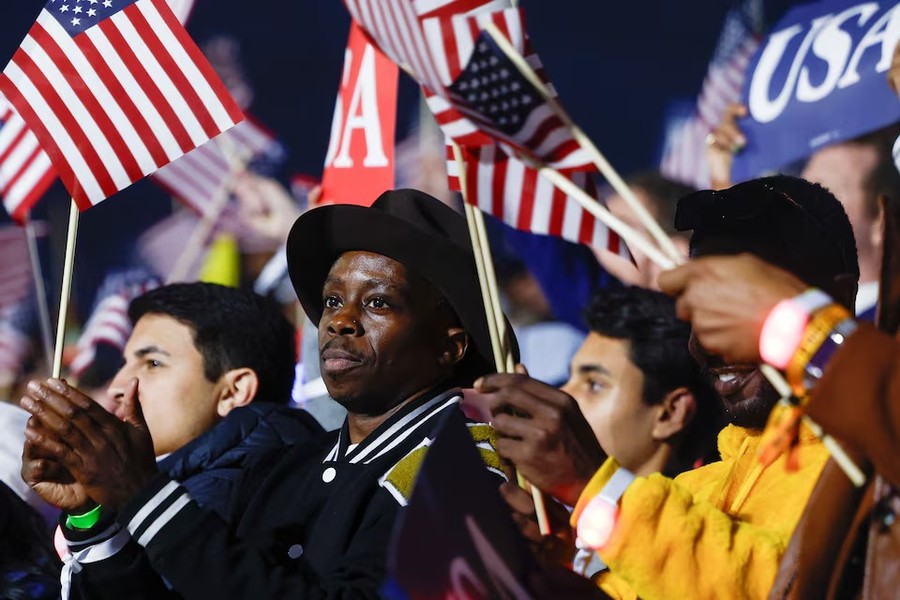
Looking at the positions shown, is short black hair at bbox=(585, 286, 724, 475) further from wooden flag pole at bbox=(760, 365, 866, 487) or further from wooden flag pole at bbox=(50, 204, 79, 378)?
wooden flag pole at bbox=(760, 365, 866, 487)

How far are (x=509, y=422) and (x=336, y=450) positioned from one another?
114cm

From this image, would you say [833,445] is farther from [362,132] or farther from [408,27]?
[362,132]

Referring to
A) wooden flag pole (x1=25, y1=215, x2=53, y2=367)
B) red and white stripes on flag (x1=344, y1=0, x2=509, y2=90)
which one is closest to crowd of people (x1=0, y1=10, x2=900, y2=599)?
red and white stripes on flag (x1=344, y1=0, x2=509, y2=90)

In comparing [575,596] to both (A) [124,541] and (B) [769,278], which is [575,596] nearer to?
(B) [769,278]

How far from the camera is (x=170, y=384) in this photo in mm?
4398

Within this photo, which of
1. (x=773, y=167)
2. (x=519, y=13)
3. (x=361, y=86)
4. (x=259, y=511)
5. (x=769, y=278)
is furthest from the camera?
(x=773, y=167)

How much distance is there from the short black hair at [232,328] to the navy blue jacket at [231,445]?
295 millimetres

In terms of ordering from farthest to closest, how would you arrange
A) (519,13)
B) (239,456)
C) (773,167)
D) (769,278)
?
1. (773,167)
2. (239,456)
3. (519,13)
4. (769,278)

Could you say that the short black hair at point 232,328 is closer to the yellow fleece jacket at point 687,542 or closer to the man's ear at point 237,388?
the man's ear at point 237,388

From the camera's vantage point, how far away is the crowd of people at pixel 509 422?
2.07 meters

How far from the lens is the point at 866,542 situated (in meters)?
2.13

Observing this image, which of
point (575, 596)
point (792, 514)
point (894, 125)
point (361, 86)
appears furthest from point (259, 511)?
point (894, 125)

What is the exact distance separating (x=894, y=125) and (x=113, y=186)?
286 centimetres

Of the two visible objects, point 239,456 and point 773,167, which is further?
point 773,167
